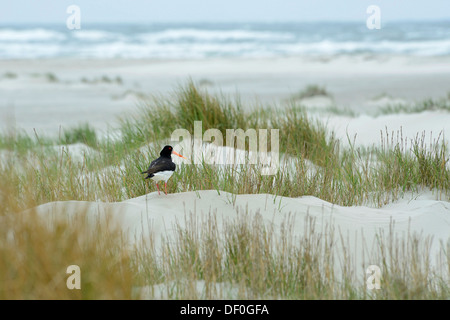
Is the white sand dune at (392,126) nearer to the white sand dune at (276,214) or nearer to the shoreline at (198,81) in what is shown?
the shoreline at (198,81)

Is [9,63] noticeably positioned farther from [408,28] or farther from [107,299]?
[408,28]

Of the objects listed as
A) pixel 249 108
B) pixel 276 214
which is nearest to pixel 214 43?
pixel 249 108

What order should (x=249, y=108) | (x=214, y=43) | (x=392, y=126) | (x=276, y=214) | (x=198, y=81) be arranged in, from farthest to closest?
1. (x=214, y=43)
2. (x=198, y=81)
3. (x=392, y=126)
4. (x=249, y=108)
5. (x=276, y=214)

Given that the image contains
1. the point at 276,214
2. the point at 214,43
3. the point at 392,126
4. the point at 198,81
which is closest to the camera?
the point at 276,214

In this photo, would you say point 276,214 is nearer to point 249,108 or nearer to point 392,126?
point 249,108

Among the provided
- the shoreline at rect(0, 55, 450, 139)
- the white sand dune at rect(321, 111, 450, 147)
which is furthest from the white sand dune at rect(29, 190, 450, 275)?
the shoreline at rect(0, 55, 450, 139)

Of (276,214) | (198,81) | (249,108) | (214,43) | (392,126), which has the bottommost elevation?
(276,214)

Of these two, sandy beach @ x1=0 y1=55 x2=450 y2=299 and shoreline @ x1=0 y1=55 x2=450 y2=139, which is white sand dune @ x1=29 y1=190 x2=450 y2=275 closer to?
sandy beach @ x1=0 y1=55 x2=450 y2=299

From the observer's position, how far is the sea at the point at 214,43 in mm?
33219

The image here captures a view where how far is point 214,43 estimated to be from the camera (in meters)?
37.9

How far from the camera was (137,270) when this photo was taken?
3.07 metres
